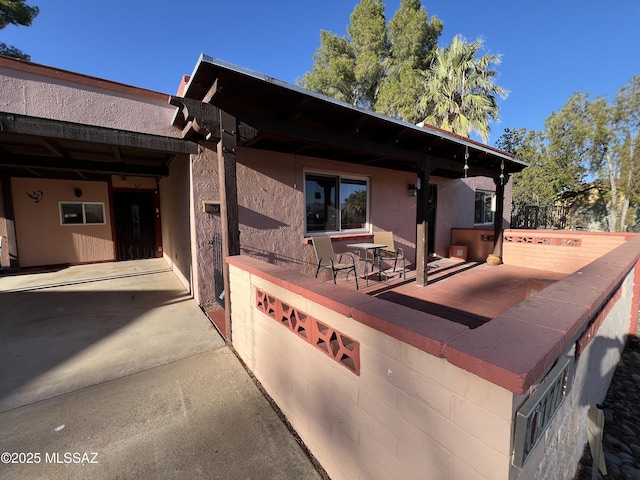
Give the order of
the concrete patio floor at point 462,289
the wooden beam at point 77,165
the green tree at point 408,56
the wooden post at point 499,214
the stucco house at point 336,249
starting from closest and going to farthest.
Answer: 1. the stucco house at point 336,249
2. the concrete patio floor at point 462,289
3. the wooden beam at point 77,165
4. the wooden post at point 499,214
5. the green tree at point 408,56

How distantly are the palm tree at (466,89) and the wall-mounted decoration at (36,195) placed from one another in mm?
14236

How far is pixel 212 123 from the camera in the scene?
2762mm

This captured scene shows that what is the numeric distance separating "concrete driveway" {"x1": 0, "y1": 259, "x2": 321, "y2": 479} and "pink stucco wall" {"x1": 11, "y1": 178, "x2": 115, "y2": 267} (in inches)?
161

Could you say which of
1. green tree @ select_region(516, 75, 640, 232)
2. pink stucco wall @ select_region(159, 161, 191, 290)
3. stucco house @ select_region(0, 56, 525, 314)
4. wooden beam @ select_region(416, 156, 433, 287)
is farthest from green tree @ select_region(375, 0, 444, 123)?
A: pink stucco wall @ select_region(159, 161, 191, 290)

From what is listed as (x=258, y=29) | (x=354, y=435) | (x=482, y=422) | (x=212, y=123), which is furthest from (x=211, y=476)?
(x=258, y=29)

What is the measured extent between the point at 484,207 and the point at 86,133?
10.8 m

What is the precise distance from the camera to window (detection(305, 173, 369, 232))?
215 inches

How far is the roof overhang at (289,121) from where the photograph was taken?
8.59 feet

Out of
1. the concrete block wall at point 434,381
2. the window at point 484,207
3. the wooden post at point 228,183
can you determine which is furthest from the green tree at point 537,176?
the wooden post at point 228,183

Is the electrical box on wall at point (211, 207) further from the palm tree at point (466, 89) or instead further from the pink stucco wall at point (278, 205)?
the palm tree at point (466, 89)

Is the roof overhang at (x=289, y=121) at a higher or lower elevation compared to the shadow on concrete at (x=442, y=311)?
higher

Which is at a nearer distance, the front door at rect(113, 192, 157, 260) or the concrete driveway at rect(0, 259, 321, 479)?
the concrete driveway at rect(0, 259, 321, 479)

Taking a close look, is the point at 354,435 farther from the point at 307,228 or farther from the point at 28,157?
the point at 28,157

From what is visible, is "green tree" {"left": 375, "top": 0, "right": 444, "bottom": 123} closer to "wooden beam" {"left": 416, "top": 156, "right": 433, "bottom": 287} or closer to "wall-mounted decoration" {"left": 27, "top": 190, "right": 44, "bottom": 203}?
"wooden beam" {"left": 416, "top": 156, "right": 433, "bottom": 287}
